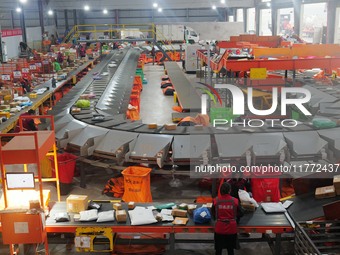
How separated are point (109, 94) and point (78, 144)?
5.44 m

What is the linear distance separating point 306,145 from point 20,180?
18.1ft

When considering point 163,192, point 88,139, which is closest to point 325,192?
point 163,192

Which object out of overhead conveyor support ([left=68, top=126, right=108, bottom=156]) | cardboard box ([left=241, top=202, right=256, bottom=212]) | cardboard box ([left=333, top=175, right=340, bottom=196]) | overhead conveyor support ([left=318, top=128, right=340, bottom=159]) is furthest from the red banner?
cardboard box ([left=333, top=175, right=340, bottom=196])

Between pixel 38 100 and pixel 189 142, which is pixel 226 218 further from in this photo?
pixel 38 100

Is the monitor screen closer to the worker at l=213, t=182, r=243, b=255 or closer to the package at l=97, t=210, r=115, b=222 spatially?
the package at l=97, t=210, r=115, b=222

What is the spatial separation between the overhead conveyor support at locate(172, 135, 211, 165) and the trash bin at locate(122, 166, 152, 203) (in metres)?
0.79

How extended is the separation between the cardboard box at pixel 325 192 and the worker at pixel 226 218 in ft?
5.20

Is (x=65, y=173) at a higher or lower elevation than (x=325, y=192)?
lower

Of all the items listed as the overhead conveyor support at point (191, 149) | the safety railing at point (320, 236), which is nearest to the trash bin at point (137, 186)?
the overhead conveyor support at point (191, 149)

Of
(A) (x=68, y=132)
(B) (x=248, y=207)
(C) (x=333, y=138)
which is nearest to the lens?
(B) (x=248, y=207)

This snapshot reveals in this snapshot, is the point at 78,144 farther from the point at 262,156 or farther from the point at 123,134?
the point at 262,156

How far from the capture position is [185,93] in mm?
16562

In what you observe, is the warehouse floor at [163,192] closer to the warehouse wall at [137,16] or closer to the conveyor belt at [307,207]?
the conveyor belt at [307,207]

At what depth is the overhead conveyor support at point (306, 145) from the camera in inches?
327
